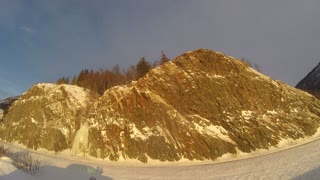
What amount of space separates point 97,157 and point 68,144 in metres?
5.90

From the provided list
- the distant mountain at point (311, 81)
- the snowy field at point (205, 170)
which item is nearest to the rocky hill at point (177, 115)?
the snowy field at point (205, 170)

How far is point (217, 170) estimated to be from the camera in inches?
1081

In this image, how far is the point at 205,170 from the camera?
28.1 metres

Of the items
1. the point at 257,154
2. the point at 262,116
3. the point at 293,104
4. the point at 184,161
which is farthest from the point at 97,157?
the point at 293,104

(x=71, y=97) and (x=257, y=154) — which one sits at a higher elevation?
(x=71, y=97)

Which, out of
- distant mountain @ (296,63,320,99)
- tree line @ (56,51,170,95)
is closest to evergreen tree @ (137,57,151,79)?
tree line @ (56,51,170,95)

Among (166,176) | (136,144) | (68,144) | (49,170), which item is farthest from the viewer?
(68,144)

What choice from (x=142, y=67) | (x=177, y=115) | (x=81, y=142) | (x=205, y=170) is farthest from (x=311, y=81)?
(x=81, y=142)

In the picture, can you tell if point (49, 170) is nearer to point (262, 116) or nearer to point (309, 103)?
point (262, 116)

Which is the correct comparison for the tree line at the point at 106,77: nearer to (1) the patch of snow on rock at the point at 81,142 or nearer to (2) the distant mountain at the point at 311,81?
(1) the patch of snow on rock at the point at 81,142

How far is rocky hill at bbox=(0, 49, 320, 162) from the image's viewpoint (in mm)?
35469

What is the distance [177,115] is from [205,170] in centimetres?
1139

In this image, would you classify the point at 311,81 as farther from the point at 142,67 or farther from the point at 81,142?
the point at 81,142

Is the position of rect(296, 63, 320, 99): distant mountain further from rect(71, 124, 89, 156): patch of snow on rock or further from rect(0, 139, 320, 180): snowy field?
rect(71, 124, 89, 156): patch of snow on rock
